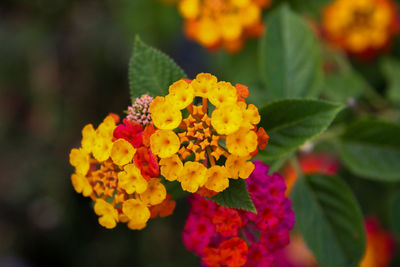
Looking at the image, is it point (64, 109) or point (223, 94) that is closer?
point (223, 94)

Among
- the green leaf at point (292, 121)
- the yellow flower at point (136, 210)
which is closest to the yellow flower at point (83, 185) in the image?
the yellow flower at point (136, 210)

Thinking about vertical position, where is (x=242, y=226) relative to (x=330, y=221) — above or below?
above

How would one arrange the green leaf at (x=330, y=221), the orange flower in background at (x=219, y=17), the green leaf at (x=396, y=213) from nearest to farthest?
the green leaf at (x=330, y=221) → the green leaf at (x=396, y=213) → the orange flower in background at (x=219, y=17)

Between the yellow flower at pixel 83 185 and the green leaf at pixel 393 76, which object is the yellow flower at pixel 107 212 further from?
the green leaf at pixel 393 76

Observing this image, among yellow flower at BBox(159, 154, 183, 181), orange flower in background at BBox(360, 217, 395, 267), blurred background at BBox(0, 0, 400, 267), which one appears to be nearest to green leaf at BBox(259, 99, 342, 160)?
yellow flower at BBox(159, 154, 183, 181)

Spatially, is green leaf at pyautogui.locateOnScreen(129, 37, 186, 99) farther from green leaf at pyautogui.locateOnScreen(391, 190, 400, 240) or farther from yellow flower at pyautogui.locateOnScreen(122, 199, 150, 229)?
green leaf at pyautogui.locateOnScreen(391, 190, 400, 240)

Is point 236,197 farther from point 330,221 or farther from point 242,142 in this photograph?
point 330,221

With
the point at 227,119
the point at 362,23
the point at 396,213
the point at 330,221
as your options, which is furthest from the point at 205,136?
the point at 362,23
